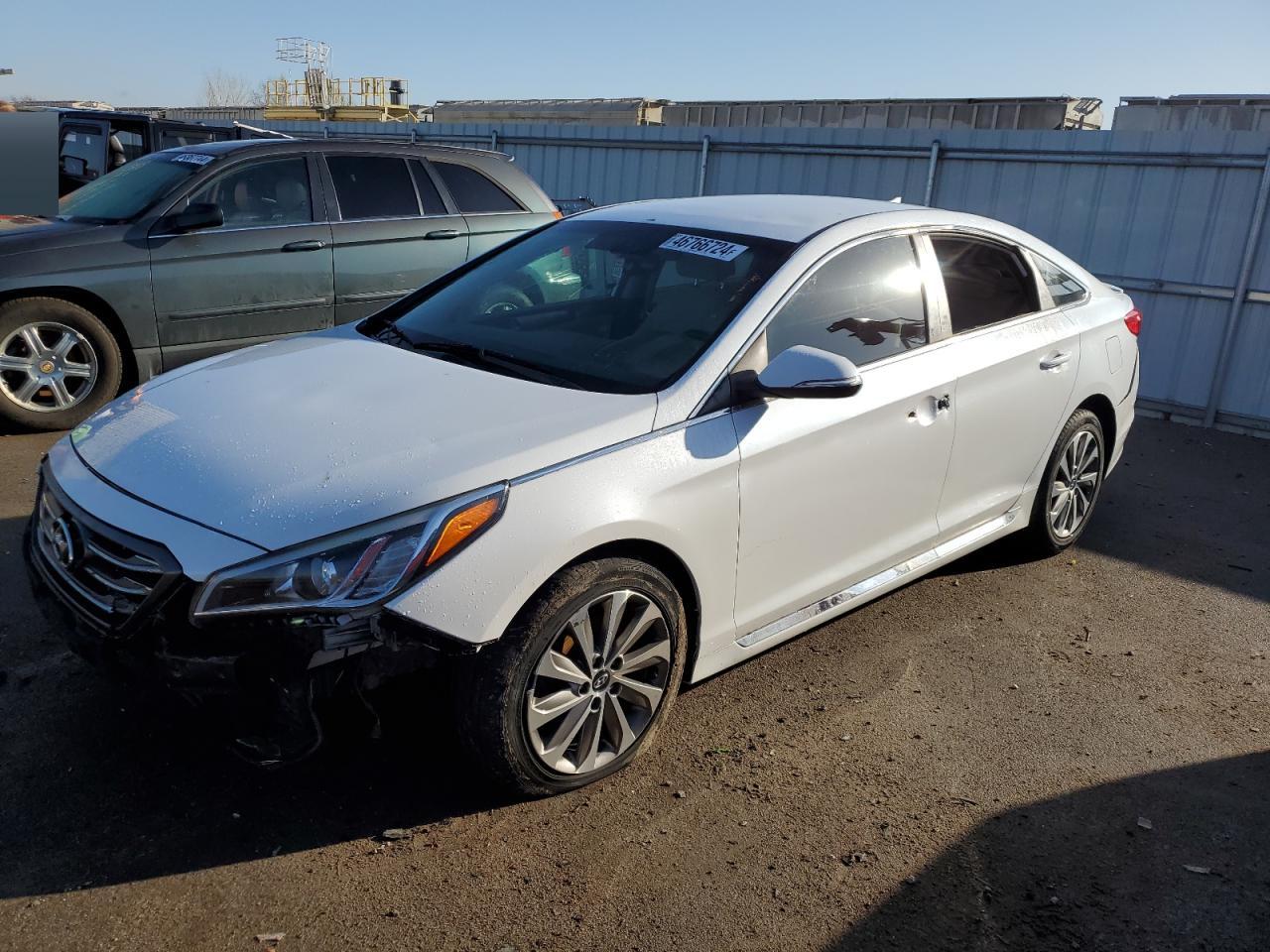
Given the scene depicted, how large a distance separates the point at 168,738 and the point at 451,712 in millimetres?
1037

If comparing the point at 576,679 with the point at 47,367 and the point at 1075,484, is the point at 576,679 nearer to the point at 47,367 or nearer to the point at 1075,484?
the point at 1075,484

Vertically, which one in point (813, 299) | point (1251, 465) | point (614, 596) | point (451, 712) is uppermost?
point (813, 299)

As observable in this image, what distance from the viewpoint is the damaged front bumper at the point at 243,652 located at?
2.58 m

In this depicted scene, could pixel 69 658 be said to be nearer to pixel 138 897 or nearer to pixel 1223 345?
pixel 138 897

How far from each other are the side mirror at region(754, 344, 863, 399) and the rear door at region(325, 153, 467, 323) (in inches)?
170

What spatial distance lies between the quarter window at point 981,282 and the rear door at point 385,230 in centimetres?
382

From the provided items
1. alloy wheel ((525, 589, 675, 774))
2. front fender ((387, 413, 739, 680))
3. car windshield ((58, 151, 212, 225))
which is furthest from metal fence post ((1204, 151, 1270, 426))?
car windshield ((58, 151, 212, 225))

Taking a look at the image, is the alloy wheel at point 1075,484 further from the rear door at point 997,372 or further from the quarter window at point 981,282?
the quarter window at point 981,282

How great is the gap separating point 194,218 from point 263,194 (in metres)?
0.60

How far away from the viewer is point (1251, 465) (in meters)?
7.59

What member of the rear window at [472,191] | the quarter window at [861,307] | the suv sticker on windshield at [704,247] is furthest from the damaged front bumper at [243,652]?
the rear window at [472,191]

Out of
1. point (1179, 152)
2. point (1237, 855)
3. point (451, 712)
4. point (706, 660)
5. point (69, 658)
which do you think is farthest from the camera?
point (1179, 152)

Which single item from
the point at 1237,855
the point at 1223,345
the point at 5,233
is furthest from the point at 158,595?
the point at 1223,345

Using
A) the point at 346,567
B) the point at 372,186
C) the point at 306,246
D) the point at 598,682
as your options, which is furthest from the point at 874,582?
the point at 372,186
